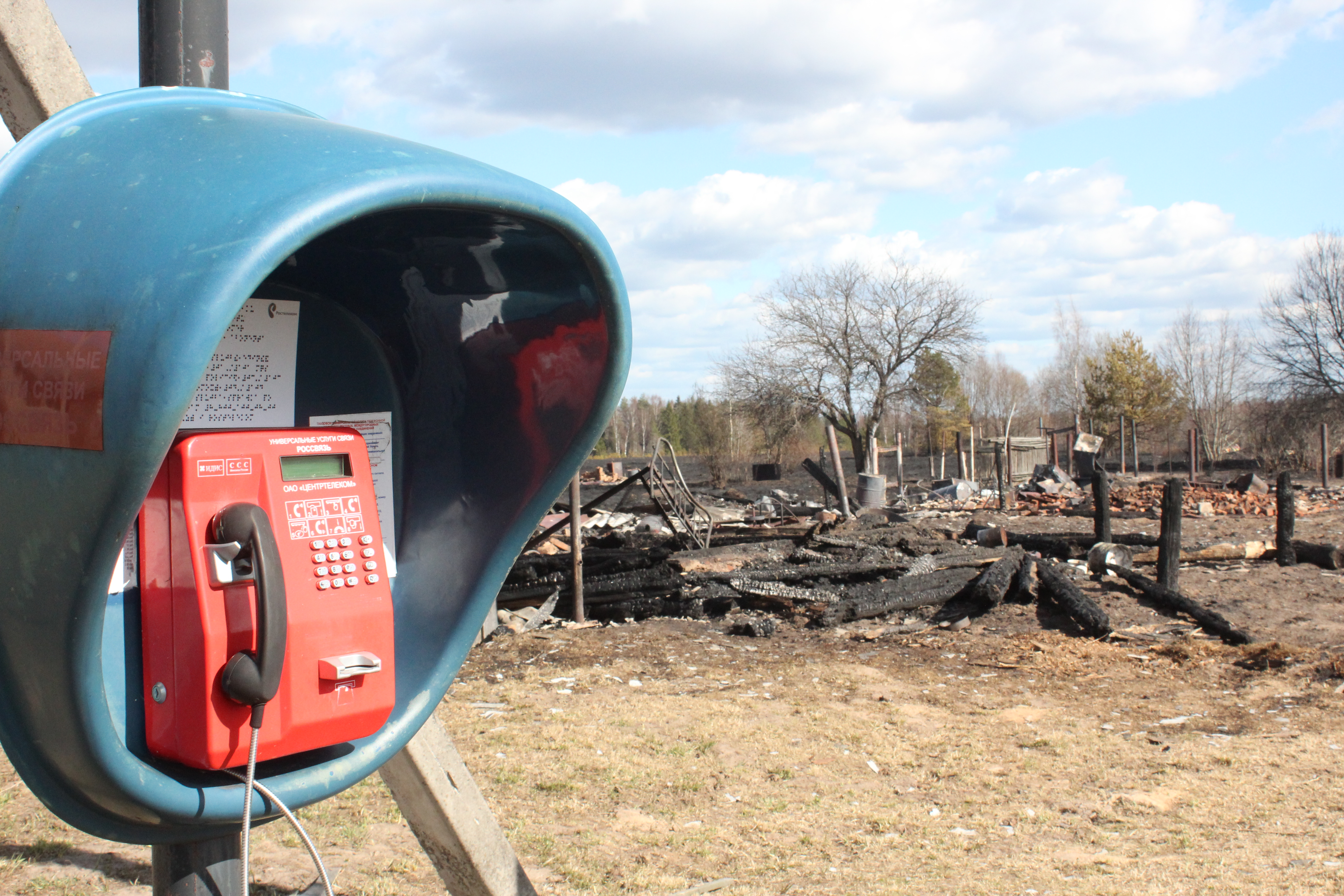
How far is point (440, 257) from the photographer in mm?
2139

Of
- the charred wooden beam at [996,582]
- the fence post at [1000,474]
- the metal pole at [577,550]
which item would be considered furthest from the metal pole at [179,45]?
the fence post at [1000,474]

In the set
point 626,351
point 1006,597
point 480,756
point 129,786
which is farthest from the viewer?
point 1006,597

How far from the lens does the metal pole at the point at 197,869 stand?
1.86m

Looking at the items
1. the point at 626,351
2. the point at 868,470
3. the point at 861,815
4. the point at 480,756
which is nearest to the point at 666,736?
the point at 480,756

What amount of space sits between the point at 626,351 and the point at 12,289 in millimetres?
1056

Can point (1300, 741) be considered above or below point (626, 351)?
below

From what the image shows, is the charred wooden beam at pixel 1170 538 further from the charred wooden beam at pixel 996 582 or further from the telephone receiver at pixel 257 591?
the telephone receiver at pixel 257 591

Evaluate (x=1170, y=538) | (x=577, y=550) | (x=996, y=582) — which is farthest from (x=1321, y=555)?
(x=577, y=550)

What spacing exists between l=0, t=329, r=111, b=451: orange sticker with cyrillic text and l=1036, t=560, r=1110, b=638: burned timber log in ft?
29.0

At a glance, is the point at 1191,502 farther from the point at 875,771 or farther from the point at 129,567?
the point at 129,567

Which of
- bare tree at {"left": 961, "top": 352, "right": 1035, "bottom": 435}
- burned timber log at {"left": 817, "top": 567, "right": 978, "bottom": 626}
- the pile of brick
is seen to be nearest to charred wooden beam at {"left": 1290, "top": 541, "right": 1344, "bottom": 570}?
burned timber log at {"left": 817, "top": 567, "right": 978, "bottom": 626}

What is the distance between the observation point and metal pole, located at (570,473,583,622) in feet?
29.3

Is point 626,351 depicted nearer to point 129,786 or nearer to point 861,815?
point 129,786

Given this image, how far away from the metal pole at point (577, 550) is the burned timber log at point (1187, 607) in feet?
17.9
